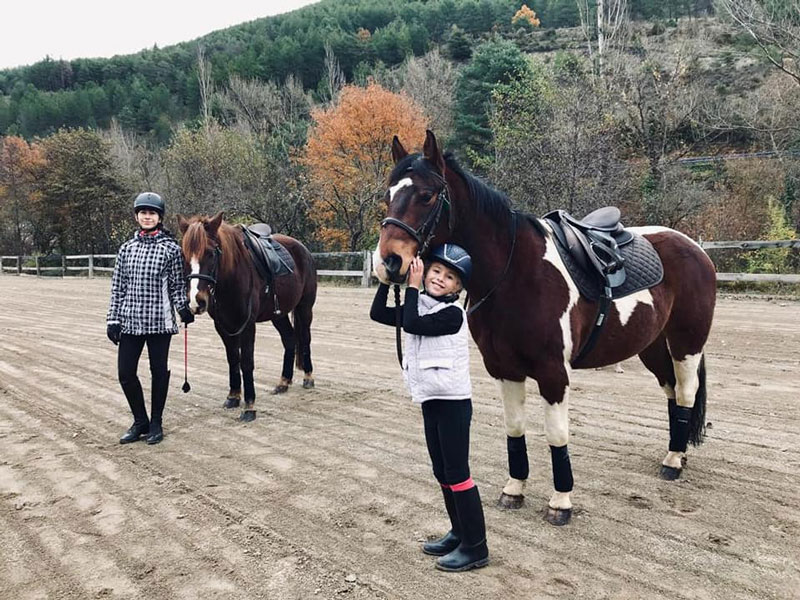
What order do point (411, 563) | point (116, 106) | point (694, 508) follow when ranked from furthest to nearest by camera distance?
point (116, 106) → point (694, 508) → point (411, 563)

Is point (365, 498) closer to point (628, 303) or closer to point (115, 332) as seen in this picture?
point (628, 303)

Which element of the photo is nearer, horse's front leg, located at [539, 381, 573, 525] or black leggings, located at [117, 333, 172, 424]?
horse's front leg, located at [539, 381, 573, 525]

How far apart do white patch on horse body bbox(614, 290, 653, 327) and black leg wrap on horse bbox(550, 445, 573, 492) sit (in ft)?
3.11

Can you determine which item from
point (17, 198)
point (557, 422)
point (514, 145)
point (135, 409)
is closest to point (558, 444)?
point (557, 422)

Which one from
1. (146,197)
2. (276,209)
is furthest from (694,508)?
(276,209)

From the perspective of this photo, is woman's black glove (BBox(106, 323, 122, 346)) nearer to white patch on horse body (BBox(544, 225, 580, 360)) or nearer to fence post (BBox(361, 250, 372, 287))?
white patch on horse body (BBox(544, 225, 580, 360))

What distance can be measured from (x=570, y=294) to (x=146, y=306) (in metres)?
3.41

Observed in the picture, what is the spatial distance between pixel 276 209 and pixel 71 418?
20.1m

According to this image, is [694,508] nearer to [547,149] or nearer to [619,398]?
[619,398]

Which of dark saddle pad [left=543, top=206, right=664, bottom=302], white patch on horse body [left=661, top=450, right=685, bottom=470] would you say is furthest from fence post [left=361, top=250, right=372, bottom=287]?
white patch on horse body [left=661, top=450, right=685, bottom=470]

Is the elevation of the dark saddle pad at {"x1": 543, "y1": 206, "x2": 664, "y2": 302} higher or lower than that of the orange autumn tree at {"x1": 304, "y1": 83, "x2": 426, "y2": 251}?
lower

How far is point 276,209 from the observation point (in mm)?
24672

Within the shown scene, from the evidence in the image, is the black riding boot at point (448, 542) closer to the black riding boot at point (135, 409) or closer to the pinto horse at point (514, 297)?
the pinto horse at point (514, 297)

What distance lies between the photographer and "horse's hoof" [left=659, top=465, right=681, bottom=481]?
371 centimetres
